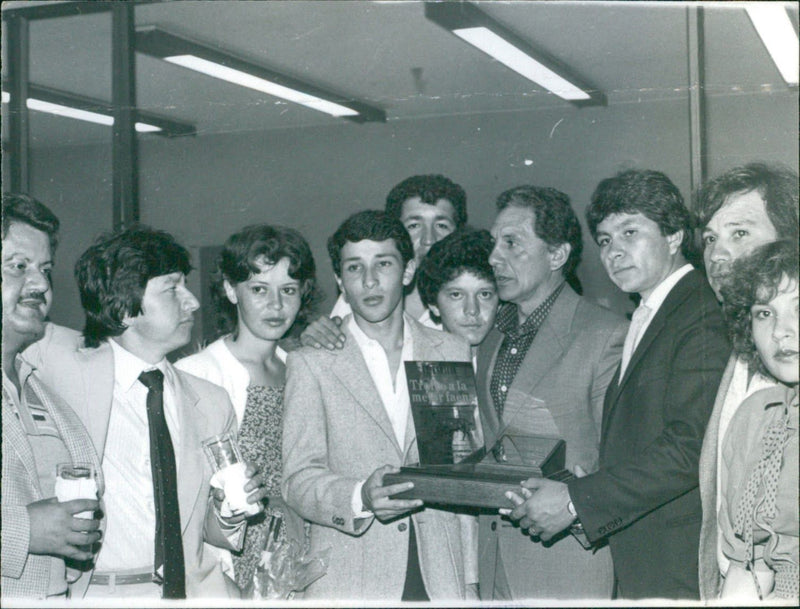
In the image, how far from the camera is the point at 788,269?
8.92ft

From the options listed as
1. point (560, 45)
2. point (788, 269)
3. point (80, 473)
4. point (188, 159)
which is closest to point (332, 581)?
point (80, 473)

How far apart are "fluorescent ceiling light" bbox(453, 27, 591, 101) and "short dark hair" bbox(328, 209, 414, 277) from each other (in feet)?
4.10

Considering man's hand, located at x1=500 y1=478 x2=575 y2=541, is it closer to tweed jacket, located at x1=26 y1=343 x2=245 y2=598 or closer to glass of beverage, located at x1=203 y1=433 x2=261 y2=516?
glass of beverage, located at x1=203 y1=433 x2=261 y2=516

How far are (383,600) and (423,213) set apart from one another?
1.87 meters

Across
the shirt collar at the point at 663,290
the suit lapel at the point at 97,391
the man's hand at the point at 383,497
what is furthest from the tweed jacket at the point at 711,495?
the suit lapel at the point at 97,391

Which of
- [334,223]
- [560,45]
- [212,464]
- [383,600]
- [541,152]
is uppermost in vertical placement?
[560,45]

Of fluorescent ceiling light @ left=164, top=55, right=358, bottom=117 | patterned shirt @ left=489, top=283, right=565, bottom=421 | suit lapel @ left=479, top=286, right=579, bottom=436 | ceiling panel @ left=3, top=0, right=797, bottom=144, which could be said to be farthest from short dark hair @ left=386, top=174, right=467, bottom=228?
suit lapel @ left=479, top=286, right=579, bottom=436

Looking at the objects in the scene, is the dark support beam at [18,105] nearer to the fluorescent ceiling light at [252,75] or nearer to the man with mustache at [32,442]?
the fluorescent ceiling light at [252,75]

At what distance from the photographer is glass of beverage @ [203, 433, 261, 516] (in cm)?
295

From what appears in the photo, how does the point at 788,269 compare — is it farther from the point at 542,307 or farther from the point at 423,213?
the point at 423,213

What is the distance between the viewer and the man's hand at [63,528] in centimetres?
265

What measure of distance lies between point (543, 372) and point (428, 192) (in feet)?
4.08

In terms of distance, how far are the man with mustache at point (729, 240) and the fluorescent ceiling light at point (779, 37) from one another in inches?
29.4

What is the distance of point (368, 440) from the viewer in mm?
3303
